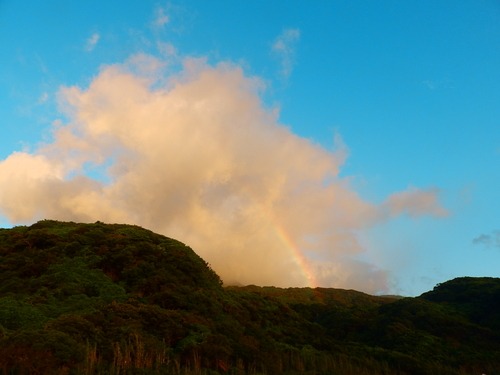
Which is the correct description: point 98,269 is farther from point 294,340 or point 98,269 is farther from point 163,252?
point 294,340

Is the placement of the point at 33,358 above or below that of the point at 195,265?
below

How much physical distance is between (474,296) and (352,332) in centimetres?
3248

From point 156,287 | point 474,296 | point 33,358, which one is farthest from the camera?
point 474,296

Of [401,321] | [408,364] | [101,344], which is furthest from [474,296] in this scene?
[101,344]

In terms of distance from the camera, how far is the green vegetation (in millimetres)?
18562

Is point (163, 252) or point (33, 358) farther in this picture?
point (163, 252)

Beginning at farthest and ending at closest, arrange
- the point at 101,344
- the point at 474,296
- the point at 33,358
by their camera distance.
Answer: the point at 474,296, the point at 101,344, the point at 33,358

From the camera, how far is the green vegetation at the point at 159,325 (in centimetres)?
1856

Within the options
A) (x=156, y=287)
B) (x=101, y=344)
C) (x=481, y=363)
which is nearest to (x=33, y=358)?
(x=101, y=344)

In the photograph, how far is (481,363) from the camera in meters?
37.3

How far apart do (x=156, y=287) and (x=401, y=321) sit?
33776 millimetres

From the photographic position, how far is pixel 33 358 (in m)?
15.7

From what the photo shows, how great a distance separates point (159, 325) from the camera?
23594mm

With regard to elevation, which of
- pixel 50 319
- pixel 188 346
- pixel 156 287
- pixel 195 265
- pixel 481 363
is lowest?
pixel 481 363
